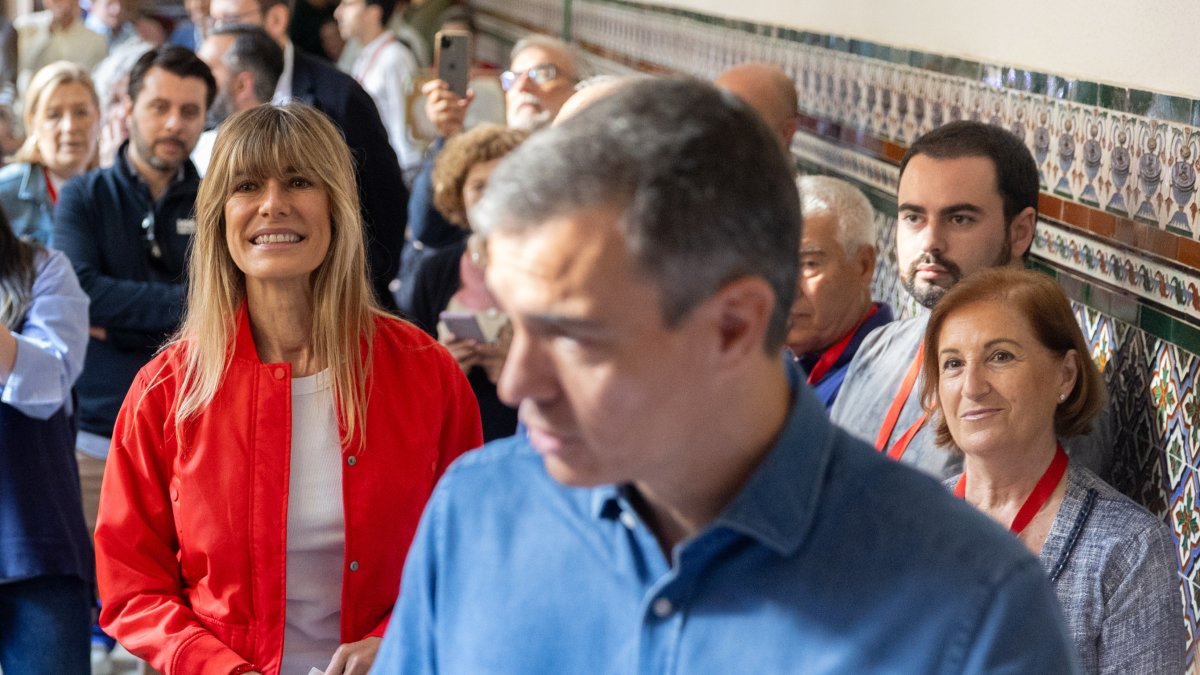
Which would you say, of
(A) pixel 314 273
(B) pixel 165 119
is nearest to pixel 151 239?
(B) pixel 165 119

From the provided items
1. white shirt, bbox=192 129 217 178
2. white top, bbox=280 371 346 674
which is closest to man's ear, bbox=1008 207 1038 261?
white top, bbox=280 371 346 674

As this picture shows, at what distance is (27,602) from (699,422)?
8.43ft

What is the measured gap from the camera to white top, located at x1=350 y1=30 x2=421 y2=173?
8258mm

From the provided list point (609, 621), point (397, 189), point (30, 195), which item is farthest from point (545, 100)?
point (609, 621)

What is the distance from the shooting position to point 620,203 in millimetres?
1285

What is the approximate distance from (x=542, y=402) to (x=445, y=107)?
4.37m

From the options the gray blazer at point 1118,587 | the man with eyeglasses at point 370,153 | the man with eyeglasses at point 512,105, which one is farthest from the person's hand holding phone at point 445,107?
the gray blazer at point 1118,587

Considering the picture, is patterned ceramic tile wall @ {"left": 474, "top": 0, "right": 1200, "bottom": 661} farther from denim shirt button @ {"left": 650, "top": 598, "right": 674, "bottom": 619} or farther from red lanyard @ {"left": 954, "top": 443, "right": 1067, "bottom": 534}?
denim shirt button @ {"left": 650, "top": 598, "right": 674, "bottom": 619}

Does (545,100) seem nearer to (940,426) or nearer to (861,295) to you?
(861,295)

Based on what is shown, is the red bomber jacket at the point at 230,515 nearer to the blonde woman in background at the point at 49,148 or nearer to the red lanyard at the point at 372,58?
the blonde woman in background at the point at 49,148

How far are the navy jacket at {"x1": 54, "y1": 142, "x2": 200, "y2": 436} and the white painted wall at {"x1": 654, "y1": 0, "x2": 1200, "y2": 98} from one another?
210cm

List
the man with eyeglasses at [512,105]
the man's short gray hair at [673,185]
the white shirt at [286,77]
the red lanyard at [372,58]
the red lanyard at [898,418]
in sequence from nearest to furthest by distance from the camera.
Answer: the man's short gray hair at [673,185]
the red lanyard at [898,418]
the man with eyeglasses at [512,105]
the white shirt at [286,77]
the red lanyard at [372,58]

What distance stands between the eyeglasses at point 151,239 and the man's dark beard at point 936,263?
2.31 metres

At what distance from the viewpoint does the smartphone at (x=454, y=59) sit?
5.61m
